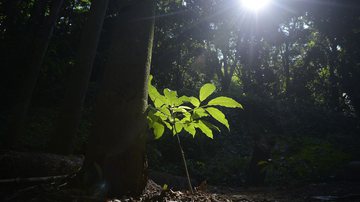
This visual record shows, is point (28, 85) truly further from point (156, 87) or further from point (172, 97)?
point (156, 87)

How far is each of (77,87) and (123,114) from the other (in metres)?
5.02

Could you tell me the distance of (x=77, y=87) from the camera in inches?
257

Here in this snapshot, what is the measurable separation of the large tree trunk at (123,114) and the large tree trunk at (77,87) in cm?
470

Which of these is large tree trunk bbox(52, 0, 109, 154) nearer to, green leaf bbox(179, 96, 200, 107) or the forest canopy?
the forest canopy

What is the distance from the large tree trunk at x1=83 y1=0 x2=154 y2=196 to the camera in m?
1.78

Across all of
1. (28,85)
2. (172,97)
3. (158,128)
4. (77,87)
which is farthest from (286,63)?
(172,97)

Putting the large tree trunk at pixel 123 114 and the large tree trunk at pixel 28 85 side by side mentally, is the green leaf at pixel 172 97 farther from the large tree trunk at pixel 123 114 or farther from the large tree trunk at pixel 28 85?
the large tree trunk at pixel 28 85

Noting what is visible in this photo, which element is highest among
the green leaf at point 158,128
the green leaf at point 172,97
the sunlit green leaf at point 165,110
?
the green leaf at point 172,97

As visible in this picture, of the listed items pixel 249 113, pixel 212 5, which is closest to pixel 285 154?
pixel 249 113

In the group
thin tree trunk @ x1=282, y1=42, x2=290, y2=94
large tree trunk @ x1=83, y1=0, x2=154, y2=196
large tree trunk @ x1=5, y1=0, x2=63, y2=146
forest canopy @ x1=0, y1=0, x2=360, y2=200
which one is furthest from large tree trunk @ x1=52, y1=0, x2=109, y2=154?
thin tree trunk @ x1=282, y1=42, x2=290, y2=94

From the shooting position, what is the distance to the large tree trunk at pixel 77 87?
635 centimetres

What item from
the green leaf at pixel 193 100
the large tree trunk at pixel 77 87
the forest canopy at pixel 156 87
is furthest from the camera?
the large tree trunk at pixel 77 87

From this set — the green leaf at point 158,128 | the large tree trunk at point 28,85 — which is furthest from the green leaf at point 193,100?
the large tree trunk at point 28,85

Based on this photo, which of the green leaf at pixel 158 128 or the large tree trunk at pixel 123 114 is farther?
the green leaf at pixel 158 128
